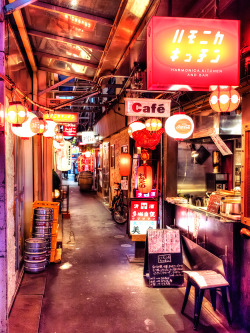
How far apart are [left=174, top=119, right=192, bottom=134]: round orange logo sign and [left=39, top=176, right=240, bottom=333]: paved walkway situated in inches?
164

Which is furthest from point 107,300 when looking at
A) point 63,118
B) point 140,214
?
point 63,118

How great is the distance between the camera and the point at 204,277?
6047 mm

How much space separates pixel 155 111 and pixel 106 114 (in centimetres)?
1278

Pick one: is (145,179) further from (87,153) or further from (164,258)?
(87,153)

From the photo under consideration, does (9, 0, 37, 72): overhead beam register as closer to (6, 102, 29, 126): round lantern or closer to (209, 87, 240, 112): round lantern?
(6, 102, 29, 126): round lantern

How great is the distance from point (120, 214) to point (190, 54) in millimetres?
12205

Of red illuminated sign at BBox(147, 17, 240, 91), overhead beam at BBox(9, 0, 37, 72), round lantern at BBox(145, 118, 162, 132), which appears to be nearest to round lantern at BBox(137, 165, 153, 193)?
round lantern at BBox(145, 118, 162, 132)

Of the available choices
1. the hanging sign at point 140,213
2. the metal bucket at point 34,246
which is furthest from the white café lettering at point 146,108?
the metal bucket at point 34,246

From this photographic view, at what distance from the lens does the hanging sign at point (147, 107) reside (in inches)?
322

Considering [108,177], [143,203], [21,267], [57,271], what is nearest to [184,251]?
[143,203]

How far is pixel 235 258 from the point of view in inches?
239

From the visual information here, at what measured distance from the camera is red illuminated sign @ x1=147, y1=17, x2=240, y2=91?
15.0 feet

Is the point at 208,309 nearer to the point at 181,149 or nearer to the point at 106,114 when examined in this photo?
the point at 181,149

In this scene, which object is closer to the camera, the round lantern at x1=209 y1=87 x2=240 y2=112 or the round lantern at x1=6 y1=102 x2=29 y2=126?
the round lantern at x1=209 y1=87 x2=240 y2=112
